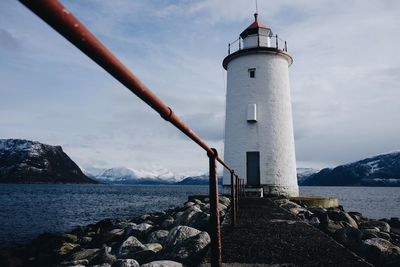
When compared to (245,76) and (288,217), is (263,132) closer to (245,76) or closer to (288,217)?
(245,76)

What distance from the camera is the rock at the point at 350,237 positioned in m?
5.24

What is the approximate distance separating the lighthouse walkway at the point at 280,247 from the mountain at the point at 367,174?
158 metres

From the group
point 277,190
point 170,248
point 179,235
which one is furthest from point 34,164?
point 170,248

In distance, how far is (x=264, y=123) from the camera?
48.0ft

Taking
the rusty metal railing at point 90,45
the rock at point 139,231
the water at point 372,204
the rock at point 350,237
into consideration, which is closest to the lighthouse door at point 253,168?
the rock at point 139,231

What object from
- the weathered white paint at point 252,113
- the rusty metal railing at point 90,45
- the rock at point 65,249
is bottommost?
the rock at point 65,249

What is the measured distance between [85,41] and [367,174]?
16986 centimetres

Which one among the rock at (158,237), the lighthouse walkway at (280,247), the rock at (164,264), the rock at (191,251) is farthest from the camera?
the rock at (158,237)

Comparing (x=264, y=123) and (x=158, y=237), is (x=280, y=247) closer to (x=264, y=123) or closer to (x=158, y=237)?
(x=158, y=237)

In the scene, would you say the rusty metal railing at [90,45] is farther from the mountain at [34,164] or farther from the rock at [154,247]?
the mountain at [34,164]

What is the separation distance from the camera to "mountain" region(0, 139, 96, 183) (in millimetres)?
124125

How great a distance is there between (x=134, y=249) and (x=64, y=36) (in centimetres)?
519

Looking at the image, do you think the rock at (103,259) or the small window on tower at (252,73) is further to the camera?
the small window on tower at (252,73)

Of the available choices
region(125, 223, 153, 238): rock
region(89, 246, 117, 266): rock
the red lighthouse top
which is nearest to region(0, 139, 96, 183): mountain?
the red lighthouse top
